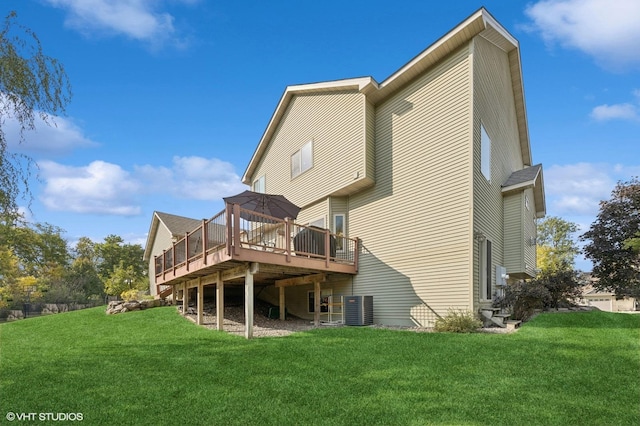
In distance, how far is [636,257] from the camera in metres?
14.2

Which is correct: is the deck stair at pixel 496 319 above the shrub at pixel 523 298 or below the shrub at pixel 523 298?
below

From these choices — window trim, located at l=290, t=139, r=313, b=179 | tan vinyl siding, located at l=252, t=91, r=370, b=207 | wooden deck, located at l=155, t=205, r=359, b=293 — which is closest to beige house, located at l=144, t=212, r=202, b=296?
tan vinyl siding, located at l=252, t=91, r=370, b=207

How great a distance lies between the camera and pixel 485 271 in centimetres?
1019

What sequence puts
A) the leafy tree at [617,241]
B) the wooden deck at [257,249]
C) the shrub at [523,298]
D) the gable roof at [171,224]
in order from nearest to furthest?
the wooden deck at [257,249]
the shrub at [523,298]
the leafy tree at [617,241]
the gable roof at [171,224]

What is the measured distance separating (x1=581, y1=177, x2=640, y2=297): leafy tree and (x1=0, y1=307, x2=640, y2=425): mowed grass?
771cm

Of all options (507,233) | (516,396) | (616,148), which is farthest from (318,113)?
(516,396)

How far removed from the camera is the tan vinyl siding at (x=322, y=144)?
1259cm

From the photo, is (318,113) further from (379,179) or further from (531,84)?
(531,84)

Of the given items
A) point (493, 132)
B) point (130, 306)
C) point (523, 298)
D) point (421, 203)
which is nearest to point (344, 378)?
point (421, 203)

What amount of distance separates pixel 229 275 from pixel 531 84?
14.4 metres

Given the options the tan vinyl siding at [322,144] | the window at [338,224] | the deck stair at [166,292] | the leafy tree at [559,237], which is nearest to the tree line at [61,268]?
the deck stair at [166,292]

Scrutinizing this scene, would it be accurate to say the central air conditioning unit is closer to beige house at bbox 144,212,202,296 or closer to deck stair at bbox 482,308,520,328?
deck stair at bbox 482,308,520,328

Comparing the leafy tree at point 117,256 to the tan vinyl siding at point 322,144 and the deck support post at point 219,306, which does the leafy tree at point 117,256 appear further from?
the deck support post at point 219,306

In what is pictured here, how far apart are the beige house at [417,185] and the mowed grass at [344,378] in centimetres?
248
